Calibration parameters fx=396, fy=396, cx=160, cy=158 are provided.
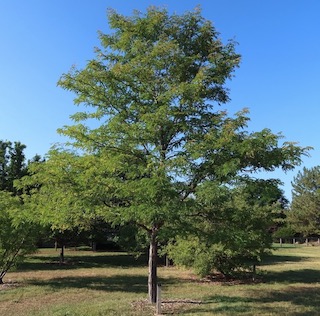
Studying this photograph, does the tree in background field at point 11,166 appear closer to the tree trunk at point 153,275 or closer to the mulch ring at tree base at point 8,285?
the mulch ring at tree base at point 8,285

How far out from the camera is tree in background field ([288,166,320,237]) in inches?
2157

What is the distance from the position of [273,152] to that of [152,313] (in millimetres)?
4604

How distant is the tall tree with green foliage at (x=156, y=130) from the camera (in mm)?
8430

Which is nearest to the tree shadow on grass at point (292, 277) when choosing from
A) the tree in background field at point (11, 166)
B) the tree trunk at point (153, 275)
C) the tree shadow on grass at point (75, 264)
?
the tree trunk at point (153, 275)

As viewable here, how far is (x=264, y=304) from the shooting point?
10.7 m

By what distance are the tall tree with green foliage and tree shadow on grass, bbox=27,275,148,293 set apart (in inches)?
169

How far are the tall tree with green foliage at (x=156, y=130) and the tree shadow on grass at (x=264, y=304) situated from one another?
1.73 metres

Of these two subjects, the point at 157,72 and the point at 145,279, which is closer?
the point at 157,72

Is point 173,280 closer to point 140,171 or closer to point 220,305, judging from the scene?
point 220,305

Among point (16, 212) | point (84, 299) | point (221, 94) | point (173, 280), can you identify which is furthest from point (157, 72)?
point (173, 280)

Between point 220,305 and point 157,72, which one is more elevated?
point 157,72

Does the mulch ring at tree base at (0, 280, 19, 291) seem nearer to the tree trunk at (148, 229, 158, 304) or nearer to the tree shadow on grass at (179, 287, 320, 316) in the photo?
the tree trunk at (148, 229, 158, 304)

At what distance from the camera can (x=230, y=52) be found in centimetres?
1046

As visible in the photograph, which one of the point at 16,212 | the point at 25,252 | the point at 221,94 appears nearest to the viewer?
the point at 16,212
